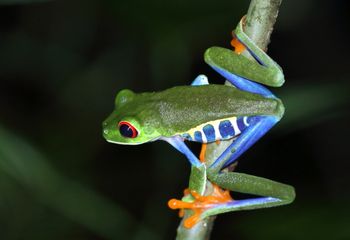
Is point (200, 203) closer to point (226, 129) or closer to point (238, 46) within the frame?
point (226, 129)

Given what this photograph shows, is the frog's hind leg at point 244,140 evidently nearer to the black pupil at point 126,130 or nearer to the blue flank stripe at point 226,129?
the blue flank stripe at point 226,129

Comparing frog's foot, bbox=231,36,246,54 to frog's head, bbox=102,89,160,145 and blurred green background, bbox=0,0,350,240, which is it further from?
blurred green background, bbox=0,0,350,240

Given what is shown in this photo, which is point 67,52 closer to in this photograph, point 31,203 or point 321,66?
point 31,203

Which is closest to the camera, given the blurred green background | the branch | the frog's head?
the branch

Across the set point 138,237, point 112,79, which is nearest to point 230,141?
point 138,237

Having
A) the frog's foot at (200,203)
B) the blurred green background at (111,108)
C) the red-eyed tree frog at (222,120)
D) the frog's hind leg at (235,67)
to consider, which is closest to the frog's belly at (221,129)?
the red-eyed tree frog at (222,120)

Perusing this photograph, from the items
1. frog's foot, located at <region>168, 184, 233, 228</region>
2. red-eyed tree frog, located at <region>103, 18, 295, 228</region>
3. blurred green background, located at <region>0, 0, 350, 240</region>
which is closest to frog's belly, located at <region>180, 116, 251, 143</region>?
red-eyed tree frog, located at <region>103, 18, 295, 228</region>
